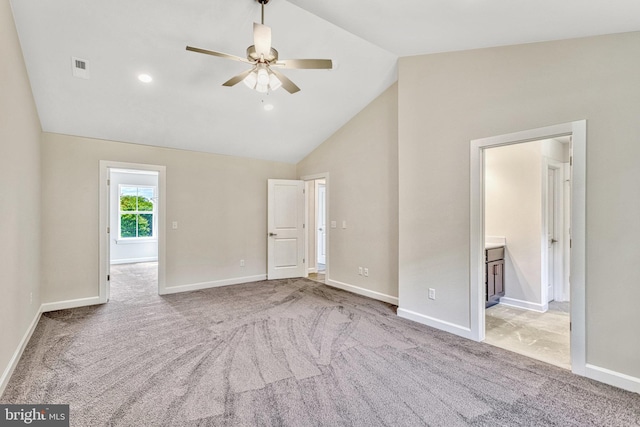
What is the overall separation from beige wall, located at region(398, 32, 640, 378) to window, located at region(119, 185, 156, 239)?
7803 mm

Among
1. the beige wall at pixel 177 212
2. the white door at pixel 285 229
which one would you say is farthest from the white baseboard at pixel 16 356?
the white door at pixel 285 229

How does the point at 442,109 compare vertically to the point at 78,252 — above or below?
above

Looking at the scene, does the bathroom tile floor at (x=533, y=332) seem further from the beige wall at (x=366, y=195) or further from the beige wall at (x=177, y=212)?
the beige wall at (x=177, y=212)

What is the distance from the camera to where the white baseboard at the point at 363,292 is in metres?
4.34

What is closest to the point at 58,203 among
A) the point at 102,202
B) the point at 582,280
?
the point at 102,202

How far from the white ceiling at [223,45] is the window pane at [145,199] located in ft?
14.9

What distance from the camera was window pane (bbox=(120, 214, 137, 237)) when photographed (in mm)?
8188

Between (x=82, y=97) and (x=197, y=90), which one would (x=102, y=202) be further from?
(x=197, y=90)

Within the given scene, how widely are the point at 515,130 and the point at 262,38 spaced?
98.4 inches

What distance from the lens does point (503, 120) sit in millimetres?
2904

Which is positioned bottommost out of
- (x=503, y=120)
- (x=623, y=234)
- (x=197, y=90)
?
(x=623, y=234)

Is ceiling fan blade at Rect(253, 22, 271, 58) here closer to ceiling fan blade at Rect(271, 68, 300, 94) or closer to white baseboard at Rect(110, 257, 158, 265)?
ceiling fan blade at Rect(271, 68, 300, 94)

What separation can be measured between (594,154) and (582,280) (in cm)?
106

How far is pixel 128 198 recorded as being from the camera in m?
8.26
